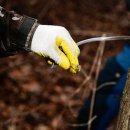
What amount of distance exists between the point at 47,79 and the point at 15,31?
2.41 metres

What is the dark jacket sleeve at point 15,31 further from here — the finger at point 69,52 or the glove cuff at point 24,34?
the finger at point 69,52

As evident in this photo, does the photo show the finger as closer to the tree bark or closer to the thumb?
the thumb

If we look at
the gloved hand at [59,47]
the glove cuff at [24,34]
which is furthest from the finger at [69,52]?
the glove cuff at [24,34]

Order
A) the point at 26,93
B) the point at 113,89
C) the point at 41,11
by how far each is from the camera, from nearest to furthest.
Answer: the point at 113,89, the point at 26,93, the point at 41,11

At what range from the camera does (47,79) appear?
4.32 metres

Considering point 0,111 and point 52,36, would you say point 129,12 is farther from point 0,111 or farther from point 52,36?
point 0,111

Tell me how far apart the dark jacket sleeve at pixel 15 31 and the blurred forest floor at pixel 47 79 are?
0.98 m

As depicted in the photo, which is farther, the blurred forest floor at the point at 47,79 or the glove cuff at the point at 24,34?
the blurred forest floor at the point at 47,79

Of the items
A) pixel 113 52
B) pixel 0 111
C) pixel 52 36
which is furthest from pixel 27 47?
pixel 113 52

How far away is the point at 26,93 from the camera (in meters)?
3.93

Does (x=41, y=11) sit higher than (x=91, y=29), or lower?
higher

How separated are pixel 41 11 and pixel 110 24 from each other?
1.31 m

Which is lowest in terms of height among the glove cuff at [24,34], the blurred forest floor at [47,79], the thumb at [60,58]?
the blurred forest floor at [47,79]

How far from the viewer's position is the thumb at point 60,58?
1804mm
